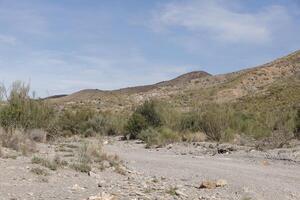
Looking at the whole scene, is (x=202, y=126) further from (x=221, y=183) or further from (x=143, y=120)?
(x=221, y=183)

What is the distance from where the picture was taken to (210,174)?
16.2 meters

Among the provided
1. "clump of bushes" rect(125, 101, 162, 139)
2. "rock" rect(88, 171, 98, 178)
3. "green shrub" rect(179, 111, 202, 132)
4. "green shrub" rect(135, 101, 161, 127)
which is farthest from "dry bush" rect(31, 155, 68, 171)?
"green shrub" rect(135, 101, 161, 127)

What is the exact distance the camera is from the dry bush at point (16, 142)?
19216 millimetres

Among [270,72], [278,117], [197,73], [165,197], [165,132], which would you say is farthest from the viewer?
[197,73]

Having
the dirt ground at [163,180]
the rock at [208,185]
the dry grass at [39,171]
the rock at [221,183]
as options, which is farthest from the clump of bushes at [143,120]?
the rock at [208,185]

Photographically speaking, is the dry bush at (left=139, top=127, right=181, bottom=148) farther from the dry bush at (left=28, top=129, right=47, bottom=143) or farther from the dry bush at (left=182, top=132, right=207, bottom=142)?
the dry bush at (left=28, top=129, right=47, bottom=143)

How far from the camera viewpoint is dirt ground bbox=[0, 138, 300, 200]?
11.7 metres

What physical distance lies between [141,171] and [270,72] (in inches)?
2686

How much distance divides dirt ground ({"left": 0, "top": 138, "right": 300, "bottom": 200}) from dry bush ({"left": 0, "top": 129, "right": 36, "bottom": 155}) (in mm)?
1339

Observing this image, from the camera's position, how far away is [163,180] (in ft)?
48.4

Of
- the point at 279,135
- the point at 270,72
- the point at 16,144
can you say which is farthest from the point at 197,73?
the point at 16,144

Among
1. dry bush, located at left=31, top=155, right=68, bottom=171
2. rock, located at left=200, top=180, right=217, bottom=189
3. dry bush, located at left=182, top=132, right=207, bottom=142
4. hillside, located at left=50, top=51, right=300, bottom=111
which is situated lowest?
rock, located at left=200, top=180, right=217, bottom=189

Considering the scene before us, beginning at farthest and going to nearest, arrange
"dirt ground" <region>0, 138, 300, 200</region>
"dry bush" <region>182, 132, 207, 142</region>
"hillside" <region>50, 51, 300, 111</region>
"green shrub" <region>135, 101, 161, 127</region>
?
"hillside" <region>50, 51, 300, 111</region> < "green shrub" <region>135, 101, 161, 127</region> < "dry bush" <region>182, 132, 207, 142</region> < "dirt ground" <region>0, 138, 300, 200</region>

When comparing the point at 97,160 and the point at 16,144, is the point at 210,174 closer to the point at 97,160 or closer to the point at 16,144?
the point at 97,160
